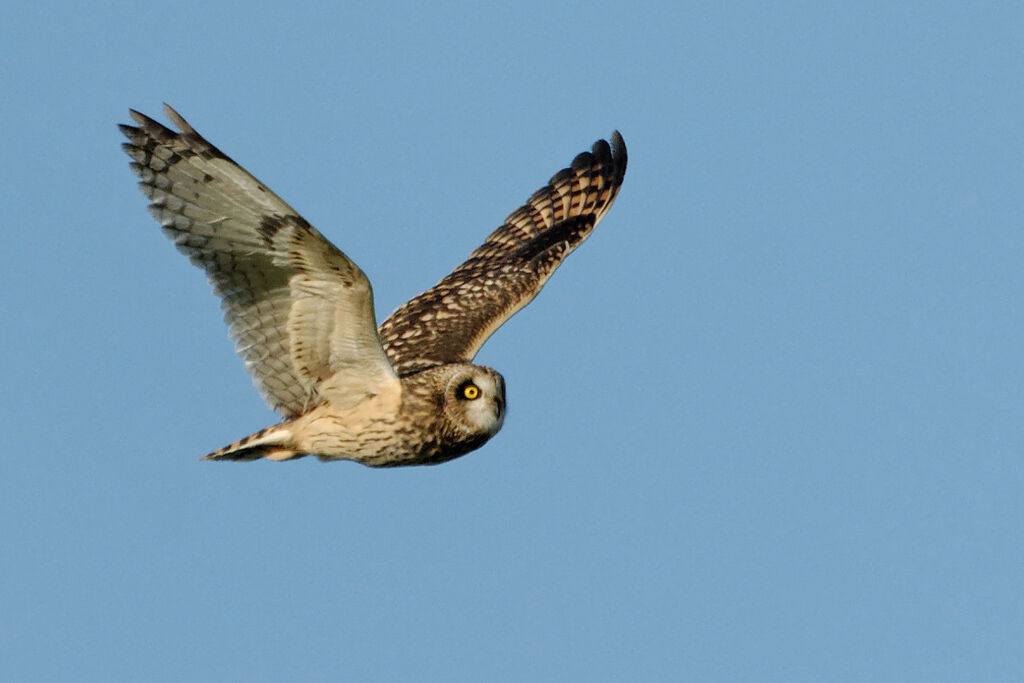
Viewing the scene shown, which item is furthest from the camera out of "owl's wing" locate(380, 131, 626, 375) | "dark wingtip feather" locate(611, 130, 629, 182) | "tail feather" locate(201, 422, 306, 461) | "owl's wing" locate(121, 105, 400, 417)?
"dark wingtip feather" locate(611, 130, 629, 182)

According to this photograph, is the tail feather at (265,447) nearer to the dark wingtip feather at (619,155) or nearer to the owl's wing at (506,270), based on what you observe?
the owl's wing at (506,270)

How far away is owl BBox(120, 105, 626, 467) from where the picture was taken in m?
6.16

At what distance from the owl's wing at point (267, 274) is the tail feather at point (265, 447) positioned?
11 centimetres

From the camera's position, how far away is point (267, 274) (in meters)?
6.49

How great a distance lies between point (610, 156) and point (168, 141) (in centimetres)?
435

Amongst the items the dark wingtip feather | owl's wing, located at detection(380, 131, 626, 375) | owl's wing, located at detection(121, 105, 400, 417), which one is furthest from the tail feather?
the dark wingtip feather

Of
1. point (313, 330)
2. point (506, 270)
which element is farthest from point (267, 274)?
point (506, 270)

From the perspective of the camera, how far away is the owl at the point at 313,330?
616 centimetres

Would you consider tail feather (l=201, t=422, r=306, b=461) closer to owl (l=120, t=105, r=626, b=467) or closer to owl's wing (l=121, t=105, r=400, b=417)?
owl (l=120, t=105, r=626, b=467)

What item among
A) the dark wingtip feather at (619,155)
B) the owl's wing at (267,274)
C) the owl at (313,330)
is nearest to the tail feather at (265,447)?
the owl at (313,330)

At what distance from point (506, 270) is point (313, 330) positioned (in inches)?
86.6

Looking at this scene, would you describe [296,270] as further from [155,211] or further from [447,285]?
[447,285]

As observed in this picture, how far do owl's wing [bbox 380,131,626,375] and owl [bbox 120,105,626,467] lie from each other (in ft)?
0.06

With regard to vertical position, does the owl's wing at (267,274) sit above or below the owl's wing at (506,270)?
below
